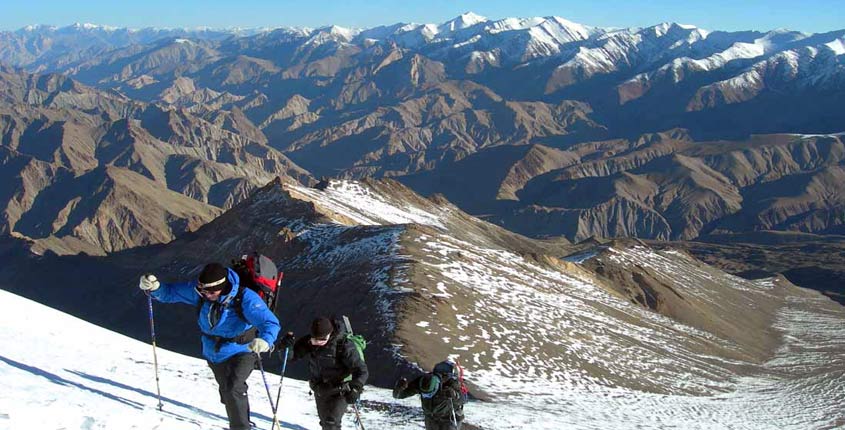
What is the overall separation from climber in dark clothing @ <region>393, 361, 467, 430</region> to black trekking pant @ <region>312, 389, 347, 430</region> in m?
1.18

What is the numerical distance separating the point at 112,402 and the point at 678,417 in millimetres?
30915

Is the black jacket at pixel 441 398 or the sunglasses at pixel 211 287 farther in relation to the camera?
the black jacket at pixel 441 398

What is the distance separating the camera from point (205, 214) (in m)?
198

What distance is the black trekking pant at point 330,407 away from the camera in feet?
40.8

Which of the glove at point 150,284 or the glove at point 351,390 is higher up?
the glove at point 150,284

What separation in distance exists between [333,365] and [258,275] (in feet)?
6.66

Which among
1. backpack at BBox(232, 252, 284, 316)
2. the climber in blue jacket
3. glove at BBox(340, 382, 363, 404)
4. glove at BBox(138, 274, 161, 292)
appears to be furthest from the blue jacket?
glove at BBox(340, 382, 363, 404)

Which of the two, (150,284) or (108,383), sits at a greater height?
(150,284)

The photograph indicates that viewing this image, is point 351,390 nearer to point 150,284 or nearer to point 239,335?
point 239,335

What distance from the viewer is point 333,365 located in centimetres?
1227

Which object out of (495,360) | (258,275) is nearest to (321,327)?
(258,275)

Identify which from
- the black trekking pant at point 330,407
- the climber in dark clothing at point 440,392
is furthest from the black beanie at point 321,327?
the climber in dark clothing at point 440,392

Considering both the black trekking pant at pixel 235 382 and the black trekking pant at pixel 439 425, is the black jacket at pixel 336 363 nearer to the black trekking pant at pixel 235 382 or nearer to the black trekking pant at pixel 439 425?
the black trekking pant at pixel 235 382

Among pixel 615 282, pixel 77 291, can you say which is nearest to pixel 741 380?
pixel 615 282
